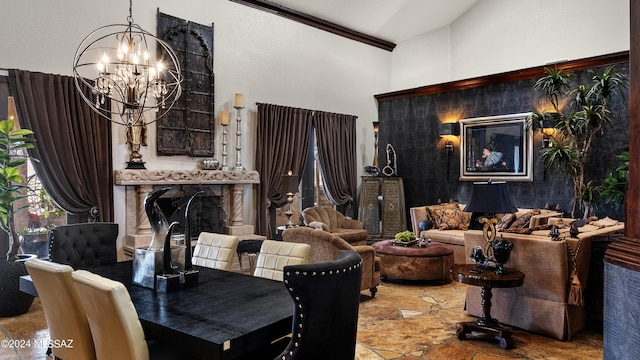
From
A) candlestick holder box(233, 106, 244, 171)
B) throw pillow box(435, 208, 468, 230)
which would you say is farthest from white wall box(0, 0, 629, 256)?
throw pillow box(435, 208, 468, 230)

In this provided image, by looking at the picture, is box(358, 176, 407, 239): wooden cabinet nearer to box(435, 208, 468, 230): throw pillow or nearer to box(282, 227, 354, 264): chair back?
box(435, 208, 468, 230): throw pillow

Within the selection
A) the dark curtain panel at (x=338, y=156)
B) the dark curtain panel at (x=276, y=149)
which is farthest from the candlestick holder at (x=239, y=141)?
the dark curtain panel at (x=338, y=156)

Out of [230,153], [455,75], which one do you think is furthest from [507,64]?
[230,153]

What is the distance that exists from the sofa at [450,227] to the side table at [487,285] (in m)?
1.94

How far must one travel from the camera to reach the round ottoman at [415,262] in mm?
5832

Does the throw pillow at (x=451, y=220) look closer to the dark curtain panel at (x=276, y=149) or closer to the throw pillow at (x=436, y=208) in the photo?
the throw pillow at (x=436, y=208)

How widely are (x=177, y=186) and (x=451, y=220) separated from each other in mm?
4306

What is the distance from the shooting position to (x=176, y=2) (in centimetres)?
640

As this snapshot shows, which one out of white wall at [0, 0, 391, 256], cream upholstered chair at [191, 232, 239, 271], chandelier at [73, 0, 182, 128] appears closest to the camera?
chandelier at [73, 0, 182, 128]

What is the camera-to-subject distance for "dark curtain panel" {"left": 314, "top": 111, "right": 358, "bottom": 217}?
27.3 feet

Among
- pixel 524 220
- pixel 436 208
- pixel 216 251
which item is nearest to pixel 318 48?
pixel 436 208

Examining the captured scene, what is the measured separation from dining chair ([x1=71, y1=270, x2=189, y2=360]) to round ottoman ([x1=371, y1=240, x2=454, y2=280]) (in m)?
4.20

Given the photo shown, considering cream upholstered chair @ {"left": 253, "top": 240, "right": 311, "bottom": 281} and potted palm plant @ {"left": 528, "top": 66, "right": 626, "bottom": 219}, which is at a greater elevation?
potted palm plant @ {"left": 528, "top": 66, "right": 626, "bottom": 219}

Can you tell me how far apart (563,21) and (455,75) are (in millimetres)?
2050
